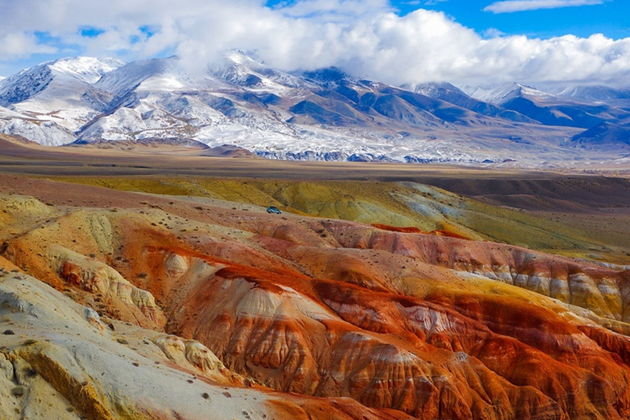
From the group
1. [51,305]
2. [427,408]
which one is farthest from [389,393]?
[51,305]

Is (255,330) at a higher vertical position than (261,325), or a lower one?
lower

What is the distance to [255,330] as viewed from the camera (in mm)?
51281

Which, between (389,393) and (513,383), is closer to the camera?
(389,393)

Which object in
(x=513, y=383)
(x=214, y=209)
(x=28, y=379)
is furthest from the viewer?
(x=214, y=209)

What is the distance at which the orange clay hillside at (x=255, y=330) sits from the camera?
1287 inches

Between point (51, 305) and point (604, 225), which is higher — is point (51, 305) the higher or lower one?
the higher one

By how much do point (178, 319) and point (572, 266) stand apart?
56048 mm

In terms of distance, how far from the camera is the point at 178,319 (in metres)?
52.4

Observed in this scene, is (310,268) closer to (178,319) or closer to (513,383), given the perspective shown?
(178,319)

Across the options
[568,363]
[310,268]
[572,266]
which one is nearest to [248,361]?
[310,268]

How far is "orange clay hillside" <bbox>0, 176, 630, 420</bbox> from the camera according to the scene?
32688 millimetres

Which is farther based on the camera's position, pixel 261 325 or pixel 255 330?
pixel 261 325

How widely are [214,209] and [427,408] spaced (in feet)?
132

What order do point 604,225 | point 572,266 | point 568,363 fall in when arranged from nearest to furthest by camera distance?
1. point 568,363
2. point 572,266
3. point 604,225
